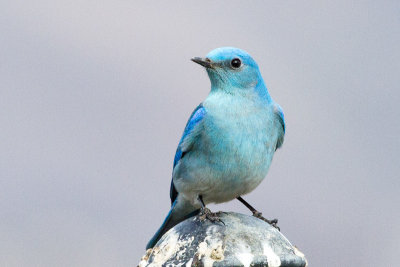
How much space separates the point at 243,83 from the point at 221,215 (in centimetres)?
166

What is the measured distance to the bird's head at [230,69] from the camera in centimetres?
603

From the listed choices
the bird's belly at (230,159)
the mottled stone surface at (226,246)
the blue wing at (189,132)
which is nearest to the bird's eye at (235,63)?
the blue wing at (189,132)

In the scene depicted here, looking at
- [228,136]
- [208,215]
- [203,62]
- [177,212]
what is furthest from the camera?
[177,212]

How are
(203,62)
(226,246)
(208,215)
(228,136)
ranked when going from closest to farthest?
1. (226,246)
2. (208,215)
3. (228,136)
4. (203,62)

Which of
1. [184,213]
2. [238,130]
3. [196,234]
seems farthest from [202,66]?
[196,234]

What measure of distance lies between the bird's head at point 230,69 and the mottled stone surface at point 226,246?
1709 mm

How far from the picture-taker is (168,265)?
14.3 ft

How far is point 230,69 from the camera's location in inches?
237

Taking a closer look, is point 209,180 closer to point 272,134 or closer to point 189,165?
point 189,165

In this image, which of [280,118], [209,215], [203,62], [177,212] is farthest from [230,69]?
[209,215]

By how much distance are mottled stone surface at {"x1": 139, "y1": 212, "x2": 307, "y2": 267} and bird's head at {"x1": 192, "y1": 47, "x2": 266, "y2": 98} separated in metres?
1.71

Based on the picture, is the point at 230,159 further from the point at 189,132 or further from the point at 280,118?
the point at 280,118

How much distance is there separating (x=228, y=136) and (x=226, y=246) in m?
1.50

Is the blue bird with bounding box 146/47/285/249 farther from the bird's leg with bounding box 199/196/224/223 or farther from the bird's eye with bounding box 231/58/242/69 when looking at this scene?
the bird's leg with bounding box 199/196/224/223
